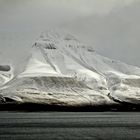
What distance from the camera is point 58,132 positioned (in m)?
98.9

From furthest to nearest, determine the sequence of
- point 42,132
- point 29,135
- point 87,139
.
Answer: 1. point 42,132
2. point 29,135
3. point 87,139

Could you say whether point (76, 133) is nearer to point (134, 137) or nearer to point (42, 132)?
point (42, 132)

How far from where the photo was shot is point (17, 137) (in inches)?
3440

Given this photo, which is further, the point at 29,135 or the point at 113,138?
the point at 29,135

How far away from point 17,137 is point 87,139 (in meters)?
12.3

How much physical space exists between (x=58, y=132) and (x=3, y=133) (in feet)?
36.9

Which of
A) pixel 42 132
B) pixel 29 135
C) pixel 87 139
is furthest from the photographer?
pixel 42 132

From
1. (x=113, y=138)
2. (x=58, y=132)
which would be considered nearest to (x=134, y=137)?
(x=113, y=138)

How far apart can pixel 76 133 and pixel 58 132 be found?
424 cm

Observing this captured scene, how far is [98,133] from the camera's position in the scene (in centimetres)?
9619

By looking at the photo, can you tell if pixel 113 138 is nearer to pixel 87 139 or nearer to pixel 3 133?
pixel 87 139

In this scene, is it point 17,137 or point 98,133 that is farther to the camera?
point 98,133

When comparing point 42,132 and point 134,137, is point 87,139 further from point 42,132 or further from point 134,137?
point 42,132

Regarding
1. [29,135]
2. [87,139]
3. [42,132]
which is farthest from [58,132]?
[87,139]
